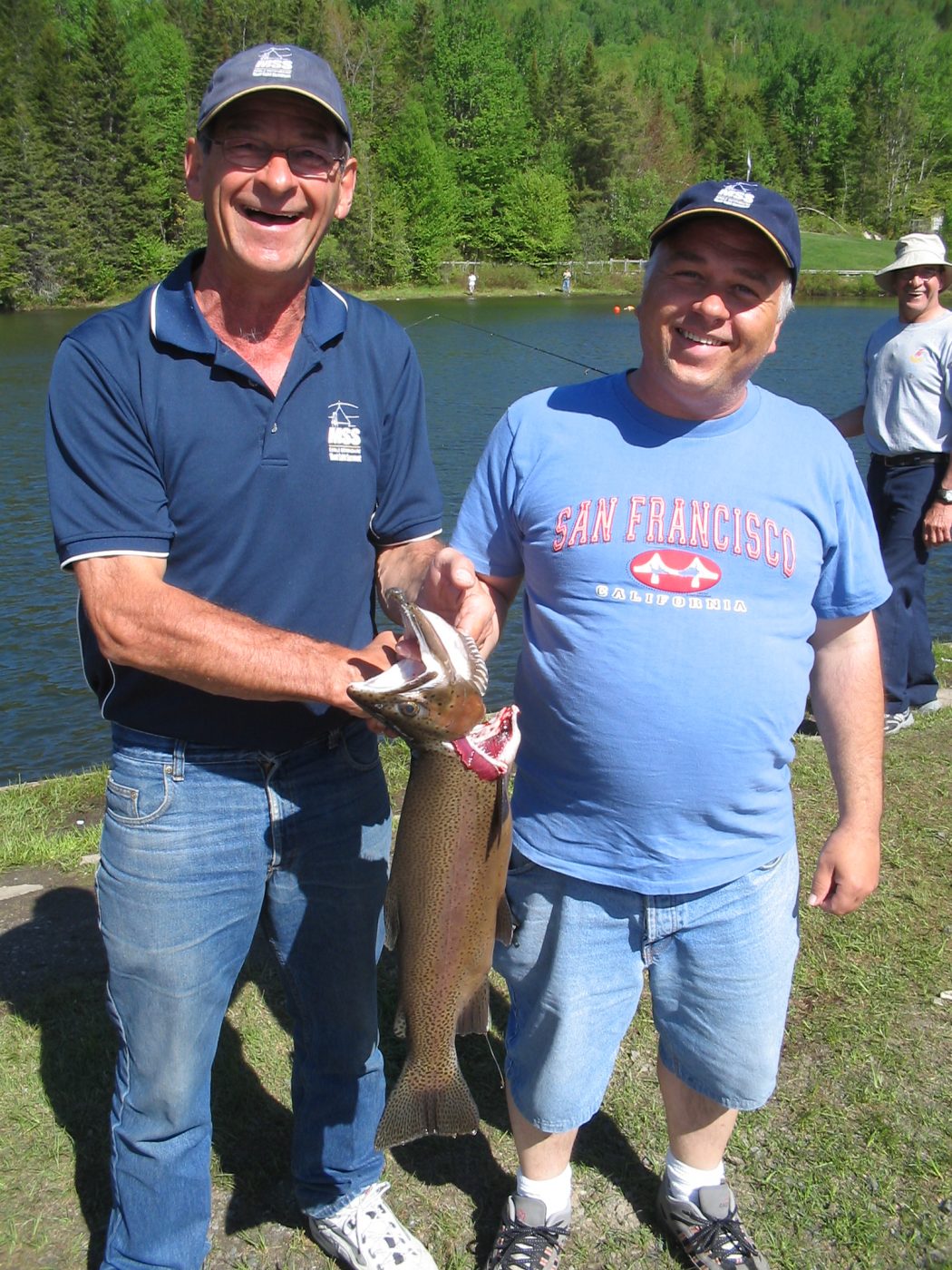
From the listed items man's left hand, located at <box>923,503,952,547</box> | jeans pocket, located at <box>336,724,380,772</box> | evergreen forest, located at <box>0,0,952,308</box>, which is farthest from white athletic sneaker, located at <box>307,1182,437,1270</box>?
evergreen forest, located at <box>0,0,952,308</box>

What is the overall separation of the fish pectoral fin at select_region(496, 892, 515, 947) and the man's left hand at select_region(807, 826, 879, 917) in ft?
3.07

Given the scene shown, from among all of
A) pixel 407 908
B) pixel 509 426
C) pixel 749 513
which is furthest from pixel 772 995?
pixel 509 426

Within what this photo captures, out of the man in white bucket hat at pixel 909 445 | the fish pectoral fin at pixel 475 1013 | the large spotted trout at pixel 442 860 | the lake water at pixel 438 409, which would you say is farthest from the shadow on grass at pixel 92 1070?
the lake water at pixel 438 409

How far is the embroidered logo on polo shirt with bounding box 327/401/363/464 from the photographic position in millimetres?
2898

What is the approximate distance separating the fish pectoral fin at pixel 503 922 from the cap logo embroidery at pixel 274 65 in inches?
83.9

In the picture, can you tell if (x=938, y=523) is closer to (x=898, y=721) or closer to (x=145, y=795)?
(x=898, y=721)

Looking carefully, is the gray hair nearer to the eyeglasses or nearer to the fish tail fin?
the eyeglasses

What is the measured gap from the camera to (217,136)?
279 centimetres

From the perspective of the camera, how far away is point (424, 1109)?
2832 millimetres

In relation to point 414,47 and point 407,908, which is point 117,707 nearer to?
point 407,908

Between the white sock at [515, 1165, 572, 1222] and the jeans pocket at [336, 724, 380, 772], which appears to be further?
the white sock at [515, 1165, 572, 1222]

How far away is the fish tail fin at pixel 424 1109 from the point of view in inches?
111

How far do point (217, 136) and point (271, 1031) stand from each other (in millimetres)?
3117

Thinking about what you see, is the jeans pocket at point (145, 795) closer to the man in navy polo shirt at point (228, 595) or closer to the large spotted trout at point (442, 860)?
the man in navy polo shirt at point (228, 595)
